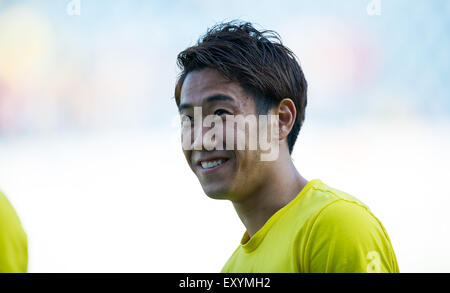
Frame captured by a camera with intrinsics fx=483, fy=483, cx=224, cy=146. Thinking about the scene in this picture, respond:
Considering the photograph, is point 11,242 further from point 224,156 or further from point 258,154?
point 258,154

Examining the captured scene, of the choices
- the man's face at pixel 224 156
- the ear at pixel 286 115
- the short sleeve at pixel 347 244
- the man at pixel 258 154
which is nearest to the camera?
the short sleeve at pixel 347 244

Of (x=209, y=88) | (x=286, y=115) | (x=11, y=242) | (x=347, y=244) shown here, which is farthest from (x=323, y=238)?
(x=11, y=242)

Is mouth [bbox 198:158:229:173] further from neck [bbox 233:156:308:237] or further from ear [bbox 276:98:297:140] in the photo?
ear [bbox 276:98:297:140]

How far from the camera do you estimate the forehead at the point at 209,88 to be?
5.57ft

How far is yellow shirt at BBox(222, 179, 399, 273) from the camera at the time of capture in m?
1.35

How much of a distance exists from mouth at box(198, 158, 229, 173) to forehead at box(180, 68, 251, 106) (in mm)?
207

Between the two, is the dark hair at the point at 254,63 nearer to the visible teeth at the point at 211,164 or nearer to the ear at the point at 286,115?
the ear at the point at 286,115

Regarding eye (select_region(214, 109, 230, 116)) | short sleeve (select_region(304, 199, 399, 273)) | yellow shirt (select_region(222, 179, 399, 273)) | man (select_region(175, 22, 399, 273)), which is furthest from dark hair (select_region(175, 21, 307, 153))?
short sleeve (select_region(304, 199, 399, 273))

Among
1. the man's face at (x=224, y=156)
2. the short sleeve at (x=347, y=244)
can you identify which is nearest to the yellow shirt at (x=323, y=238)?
the short sleeve at (x=347, y=244)

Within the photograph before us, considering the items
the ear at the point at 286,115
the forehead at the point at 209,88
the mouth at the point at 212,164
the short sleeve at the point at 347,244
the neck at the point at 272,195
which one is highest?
the forehead at the point at 209,88

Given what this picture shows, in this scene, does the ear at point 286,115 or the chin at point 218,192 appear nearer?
the chin at point 218,192

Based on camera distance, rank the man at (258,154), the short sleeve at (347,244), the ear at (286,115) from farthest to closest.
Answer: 1. the ear at (286,115)
2. the man at (258,154)
3. the short sleeve at (347,244)

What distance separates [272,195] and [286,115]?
0.31 m
